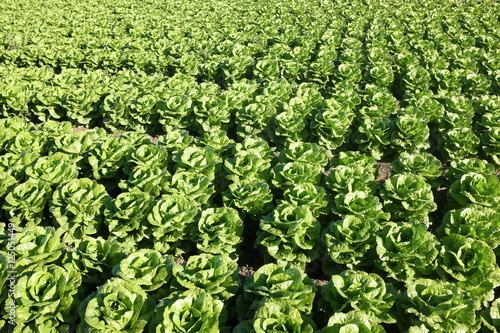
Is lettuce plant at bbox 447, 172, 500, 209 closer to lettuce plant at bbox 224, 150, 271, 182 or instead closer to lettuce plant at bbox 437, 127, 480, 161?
lettuce plant at bbox 437, 127, 480, 161

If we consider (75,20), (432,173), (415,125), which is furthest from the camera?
(75,20)

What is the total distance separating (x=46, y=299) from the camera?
12.5 feet

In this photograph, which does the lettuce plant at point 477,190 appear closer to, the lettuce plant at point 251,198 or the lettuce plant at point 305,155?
the lettuce plant at point 305,155

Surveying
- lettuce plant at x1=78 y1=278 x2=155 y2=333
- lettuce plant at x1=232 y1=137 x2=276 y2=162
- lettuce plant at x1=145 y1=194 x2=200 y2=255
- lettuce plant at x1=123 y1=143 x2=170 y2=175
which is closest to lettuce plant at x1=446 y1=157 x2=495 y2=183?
lettuce plant at x1=232 y1=137 x2=276 y2=162

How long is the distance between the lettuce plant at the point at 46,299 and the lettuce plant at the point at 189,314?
43.5 inches

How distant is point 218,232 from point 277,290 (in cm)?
A: 124

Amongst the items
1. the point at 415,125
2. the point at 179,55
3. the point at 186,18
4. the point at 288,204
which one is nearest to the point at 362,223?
the point at 288,204

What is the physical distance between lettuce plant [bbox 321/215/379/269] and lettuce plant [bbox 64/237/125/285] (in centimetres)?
275

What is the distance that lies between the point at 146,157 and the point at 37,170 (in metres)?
1.78

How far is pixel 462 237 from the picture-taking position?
4.23 m

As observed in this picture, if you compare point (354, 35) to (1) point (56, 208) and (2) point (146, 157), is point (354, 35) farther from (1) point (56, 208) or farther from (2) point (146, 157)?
(1) point (56, 208)

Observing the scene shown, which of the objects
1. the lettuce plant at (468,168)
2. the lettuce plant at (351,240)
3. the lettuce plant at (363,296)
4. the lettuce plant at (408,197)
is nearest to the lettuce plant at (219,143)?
the lettuce plant at (351,240)

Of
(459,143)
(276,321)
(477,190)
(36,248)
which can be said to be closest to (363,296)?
(276,321)

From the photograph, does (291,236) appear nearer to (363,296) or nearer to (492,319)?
(363,296)
